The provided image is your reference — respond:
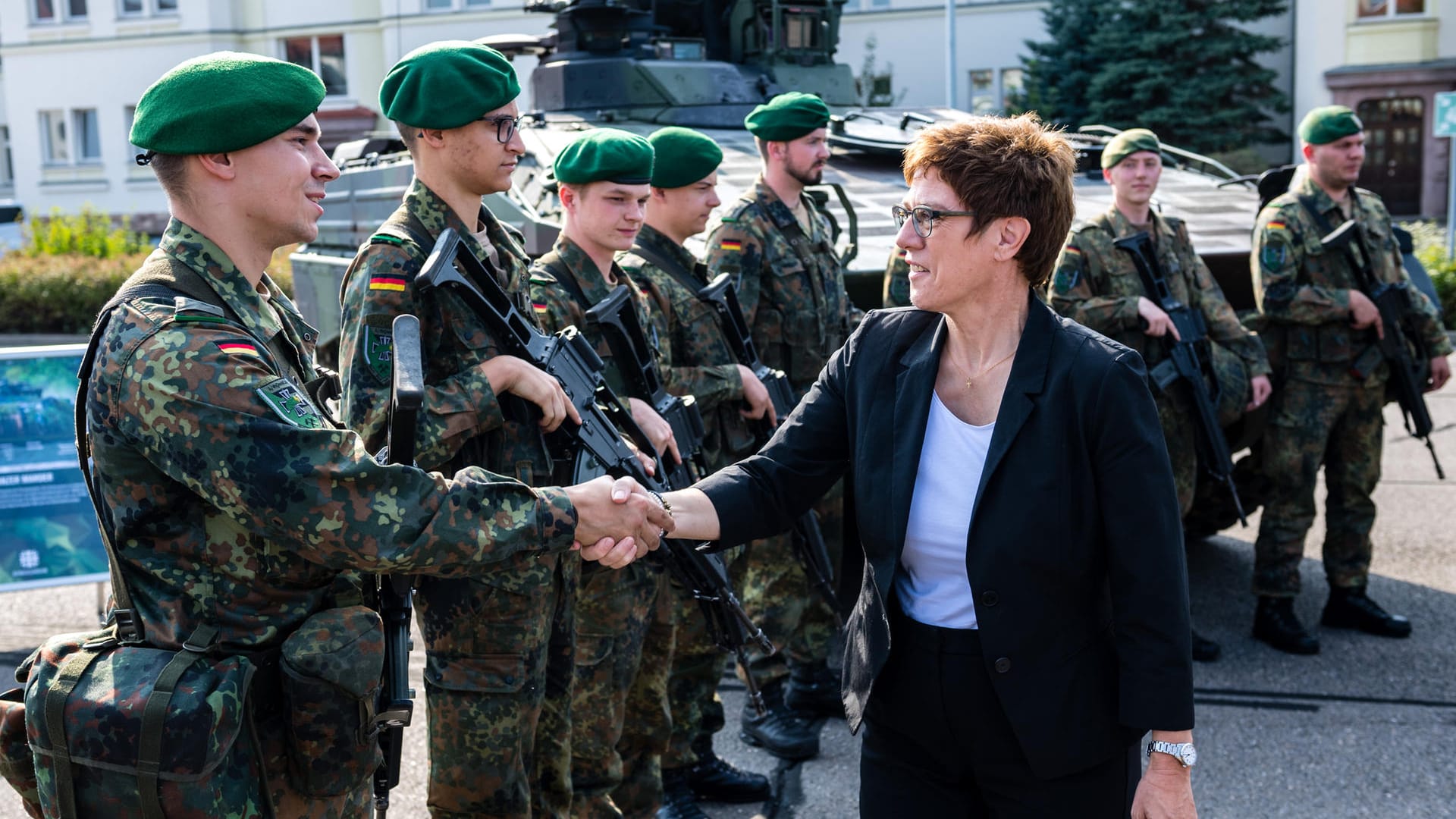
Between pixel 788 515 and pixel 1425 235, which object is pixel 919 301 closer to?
pixel 788 515

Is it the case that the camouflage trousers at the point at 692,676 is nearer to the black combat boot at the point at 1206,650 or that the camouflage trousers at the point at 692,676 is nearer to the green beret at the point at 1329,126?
the black combat boot at the point at 1206,650

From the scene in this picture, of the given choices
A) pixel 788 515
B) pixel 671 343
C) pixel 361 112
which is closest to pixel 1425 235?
pixel 671 343

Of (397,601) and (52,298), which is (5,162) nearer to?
(52,298)

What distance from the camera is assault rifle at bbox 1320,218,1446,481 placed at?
5.78m

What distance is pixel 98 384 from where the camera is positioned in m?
2.23

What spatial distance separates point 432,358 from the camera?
10.2ft

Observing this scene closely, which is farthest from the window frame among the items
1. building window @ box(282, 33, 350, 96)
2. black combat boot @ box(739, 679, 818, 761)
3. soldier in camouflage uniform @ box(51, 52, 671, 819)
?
soldier in camouflage uniform @ box(51, 52, 671, 819)

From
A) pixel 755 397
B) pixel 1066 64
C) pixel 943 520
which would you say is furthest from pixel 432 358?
pixel 1066 64

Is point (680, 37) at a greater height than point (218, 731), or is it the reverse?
point (680, 37)

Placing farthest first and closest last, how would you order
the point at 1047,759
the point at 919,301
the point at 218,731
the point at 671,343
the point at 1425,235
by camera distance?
the point at 1425,235
the point at 671,343
the point at 919,301
the point at 1047,759
the point at 218,731

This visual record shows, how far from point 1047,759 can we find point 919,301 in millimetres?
820

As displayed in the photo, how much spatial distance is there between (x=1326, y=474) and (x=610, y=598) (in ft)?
12.2

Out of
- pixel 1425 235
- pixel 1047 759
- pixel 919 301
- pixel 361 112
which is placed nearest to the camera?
pixel 1047 759

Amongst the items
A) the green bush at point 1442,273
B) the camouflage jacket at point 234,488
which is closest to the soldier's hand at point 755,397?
the camouflage jacket at point 234,488
